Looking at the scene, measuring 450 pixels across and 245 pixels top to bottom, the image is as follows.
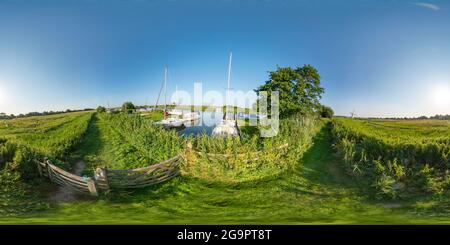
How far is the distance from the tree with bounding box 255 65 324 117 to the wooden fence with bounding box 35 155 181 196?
1433mm

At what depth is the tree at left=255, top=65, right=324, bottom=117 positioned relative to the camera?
10.3 feet

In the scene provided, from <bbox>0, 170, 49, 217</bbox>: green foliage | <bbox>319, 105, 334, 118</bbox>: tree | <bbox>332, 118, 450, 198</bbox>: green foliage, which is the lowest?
<bbox>0, 170, 49, 217</bbox>: green foliage

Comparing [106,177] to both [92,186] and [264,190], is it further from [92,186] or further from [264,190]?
[264,190]

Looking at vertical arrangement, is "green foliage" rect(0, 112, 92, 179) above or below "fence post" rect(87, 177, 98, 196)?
above

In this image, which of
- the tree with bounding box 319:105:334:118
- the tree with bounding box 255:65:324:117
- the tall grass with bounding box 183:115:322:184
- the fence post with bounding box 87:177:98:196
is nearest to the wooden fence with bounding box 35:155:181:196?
the fence post with bounding box 87:177:98:196

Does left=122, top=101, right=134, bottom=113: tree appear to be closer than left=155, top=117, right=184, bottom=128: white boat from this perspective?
No

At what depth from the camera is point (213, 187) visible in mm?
3475

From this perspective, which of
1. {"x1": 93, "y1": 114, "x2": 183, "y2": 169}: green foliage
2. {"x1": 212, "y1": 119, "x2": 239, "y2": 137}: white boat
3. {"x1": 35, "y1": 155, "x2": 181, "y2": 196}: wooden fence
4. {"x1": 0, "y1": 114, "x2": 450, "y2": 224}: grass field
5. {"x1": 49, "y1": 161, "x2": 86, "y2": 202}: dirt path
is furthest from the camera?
{"x1": 93, "y1": 114, "x2": 183, "y2": 169}: green foliage

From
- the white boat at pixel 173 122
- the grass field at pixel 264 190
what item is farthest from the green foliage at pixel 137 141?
the white boat at pixel 173 122

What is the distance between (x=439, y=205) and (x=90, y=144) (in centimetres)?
398

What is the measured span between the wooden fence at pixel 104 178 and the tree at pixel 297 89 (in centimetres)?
143

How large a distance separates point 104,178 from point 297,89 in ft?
7.44

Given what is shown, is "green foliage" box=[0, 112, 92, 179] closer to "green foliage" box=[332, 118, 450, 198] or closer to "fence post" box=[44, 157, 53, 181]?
"fence post" box=[44, 157, 53, 181]
